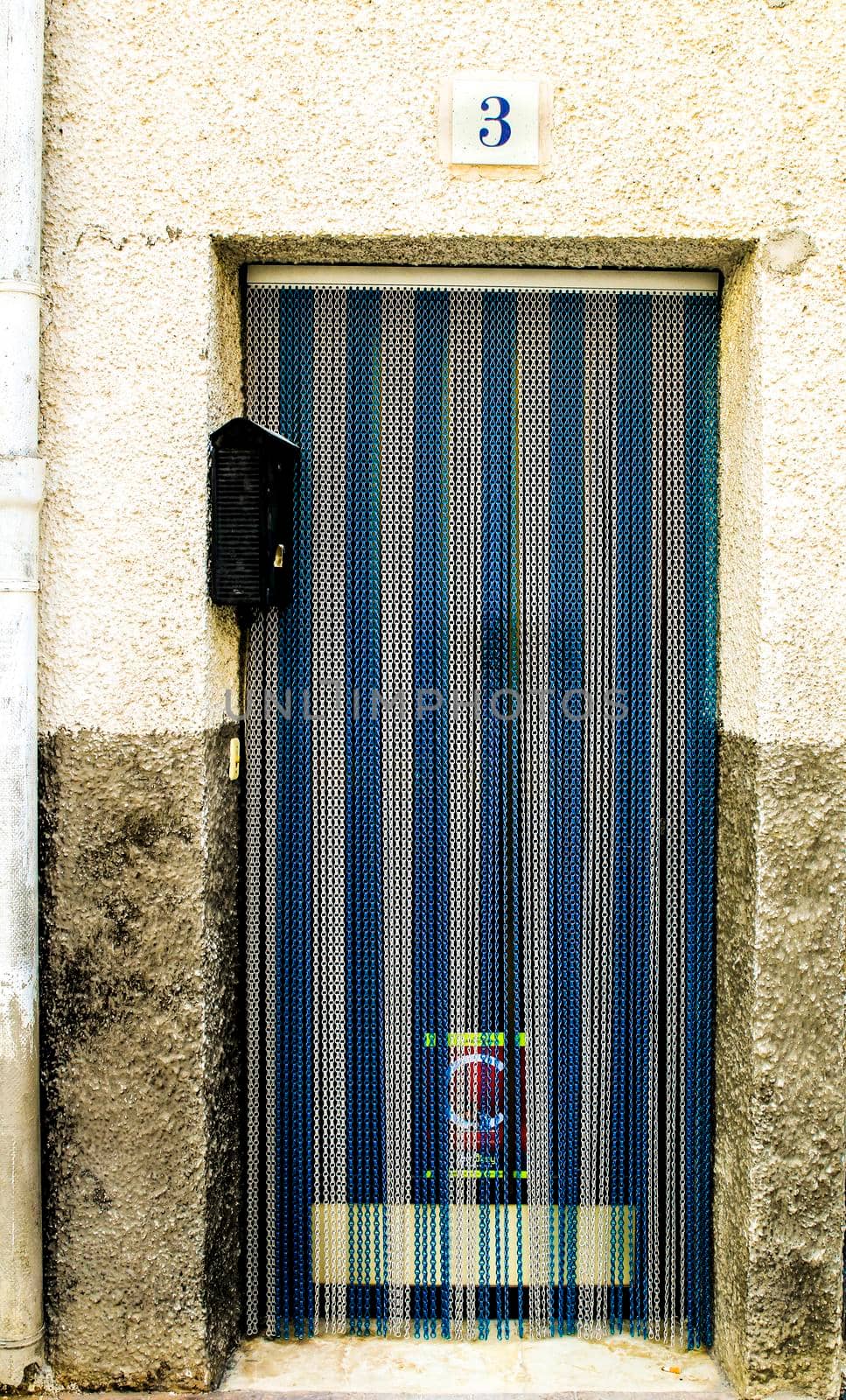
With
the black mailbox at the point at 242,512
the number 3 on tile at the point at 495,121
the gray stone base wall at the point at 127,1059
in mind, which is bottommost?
the gray stone base wall at the point at 127,1059

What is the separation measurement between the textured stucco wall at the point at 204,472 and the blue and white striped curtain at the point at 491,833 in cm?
26

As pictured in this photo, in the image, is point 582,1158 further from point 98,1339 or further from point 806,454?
point 806,454

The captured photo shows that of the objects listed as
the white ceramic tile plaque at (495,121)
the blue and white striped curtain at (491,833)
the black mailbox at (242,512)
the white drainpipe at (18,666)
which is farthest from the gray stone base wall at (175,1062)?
the white ceramic tile plaque at (495,121)

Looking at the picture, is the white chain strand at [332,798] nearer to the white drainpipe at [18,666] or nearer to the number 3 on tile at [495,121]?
the number 3 on tile at [495,121]

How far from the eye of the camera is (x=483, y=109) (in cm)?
296

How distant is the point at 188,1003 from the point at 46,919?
1.54 ft

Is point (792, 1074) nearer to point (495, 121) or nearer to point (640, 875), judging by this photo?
point (640, 875)

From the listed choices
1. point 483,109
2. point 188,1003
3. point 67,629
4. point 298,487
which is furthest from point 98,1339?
point 483,109

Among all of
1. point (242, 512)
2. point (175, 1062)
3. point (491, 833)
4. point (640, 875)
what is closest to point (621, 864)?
point (640, 875)

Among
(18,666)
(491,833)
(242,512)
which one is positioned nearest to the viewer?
(18,666)

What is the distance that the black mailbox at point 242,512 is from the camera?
3.06 m

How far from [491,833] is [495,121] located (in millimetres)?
2010

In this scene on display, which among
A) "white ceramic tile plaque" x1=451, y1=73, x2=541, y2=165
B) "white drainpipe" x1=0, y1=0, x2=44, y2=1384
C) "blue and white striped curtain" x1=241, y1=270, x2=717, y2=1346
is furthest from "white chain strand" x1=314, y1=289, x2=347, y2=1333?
"white drainpipe" x1=0, y1=0, x2=44, y2=1384

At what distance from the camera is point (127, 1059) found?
10.1 ft
